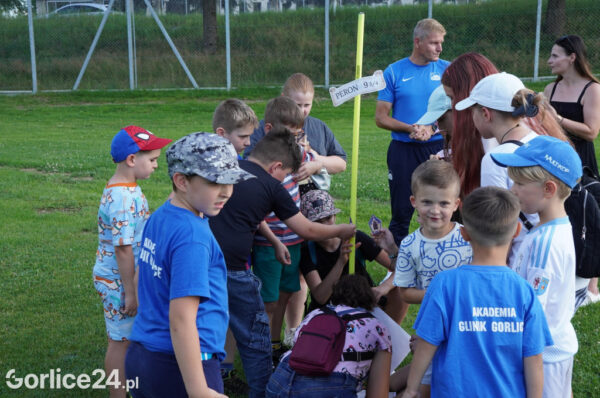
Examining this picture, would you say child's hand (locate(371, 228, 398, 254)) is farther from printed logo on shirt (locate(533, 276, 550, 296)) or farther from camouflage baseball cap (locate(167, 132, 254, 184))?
camouflage baseball cap (locate(167, 132, 254, 184))

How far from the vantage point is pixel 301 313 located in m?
5.21

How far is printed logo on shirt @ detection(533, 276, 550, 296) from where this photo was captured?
2.90 m

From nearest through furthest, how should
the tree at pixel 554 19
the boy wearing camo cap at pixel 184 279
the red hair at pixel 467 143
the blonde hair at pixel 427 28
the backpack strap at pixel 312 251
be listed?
the boy wearing camo cap at pixel 184 279
the red hair at pixel 467 143
the backpack strap at pixel 312 251
the blonde hair at pixel 427 28
the tree at pixel 554 19

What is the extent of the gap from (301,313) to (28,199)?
600 cm

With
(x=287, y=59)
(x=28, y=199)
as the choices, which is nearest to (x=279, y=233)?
(x=28, y=199)

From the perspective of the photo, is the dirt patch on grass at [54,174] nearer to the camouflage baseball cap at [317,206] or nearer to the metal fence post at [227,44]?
the camouflage baseball cap at [317,206]

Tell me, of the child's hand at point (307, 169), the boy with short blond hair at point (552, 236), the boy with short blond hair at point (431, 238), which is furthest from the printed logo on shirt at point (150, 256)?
the child's hand at point (307, 169)

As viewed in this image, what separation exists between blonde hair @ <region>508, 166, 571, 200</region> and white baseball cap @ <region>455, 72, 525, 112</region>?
0.45m

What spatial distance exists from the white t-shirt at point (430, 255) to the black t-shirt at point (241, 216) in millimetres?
837

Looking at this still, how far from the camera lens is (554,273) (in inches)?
115

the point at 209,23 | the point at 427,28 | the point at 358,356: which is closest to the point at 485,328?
the point at 358,356

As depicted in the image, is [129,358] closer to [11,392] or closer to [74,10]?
[11,392]

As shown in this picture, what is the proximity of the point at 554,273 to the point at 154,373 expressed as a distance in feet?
5.99

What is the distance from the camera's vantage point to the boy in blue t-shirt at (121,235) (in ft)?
12.3
